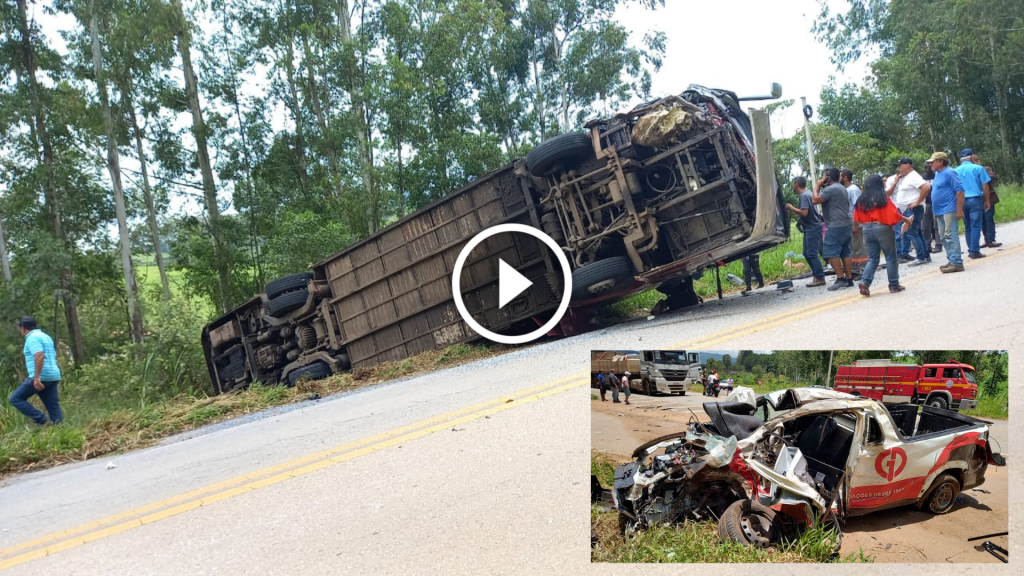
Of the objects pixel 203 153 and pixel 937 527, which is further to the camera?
pixel 203 153

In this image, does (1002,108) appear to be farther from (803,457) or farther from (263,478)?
(263,478)

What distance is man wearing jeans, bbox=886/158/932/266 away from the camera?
19.3ft

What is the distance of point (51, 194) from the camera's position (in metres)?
21.0

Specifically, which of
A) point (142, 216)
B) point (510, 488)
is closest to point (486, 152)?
point (510, 488)

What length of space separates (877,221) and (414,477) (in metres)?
3.95

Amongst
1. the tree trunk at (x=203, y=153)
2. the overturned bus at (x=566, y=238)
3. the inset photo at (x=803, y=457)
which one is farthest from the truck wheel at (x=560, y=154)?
the tree trunk at (x=203, y=153)

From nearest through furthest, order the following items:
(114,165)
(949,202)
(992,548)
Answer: (992,548)
(949,202)
(114,165)

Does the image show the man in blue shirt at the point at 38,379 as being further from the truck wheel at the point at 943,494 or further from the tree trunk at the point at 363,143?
the truck wheel at the point at 943,494

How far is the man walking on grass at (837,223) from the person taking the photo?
5.75 meters

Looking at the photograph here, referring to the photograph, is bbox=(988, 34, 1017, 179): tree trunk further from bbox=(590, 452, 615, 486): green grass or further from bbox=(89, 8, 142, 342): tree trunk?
bbox=(89, 8, 142, 342): tree trunk

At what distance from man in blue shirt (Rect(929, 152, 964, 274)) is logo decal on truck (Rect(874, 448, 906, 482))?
4400 millimetres

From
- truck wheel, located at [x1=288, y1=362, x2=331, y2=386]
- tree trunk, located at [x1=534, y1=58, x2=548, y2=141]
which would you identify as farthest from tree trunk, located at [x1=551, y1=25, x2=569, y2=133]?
truck wheel, located at [x1=288, y1=362, x2=331, y2=386]

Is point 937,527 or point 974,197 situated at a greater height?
point 974,197

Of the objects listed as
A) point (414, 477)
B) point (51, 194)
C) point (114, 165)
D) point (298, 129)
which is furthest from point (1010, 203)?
point (51, 194)
